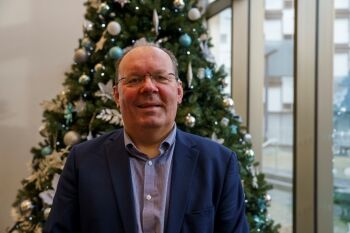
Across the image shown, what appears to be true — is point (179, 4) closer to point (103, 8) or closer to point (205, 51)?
point (205, 51)

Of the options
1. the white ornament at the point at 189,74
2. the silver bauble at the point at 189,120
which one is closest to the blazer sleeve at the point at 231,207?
the silver bauble at the point at 189,120

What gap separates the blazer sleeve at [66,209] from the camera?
3.79ft

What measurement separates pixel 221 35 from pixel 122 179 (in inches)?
133

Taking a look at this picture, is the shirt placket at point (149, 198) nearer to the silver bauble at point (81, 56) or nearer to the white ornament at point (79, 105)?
the white ornament at point (79, 105)

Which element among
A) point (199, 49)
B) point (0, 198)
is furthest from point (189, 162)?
point (0, 198)

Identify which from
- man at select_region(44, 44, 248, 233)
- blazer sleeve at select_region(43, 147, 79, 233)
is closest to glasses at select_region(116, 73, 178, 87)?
man at select_region(44, 44, 248, 233)

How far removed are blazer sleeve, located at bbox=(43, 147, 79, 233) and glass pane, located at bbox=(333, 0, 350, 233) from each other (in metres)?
1.72

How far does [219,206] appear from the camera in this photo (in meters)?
1.17

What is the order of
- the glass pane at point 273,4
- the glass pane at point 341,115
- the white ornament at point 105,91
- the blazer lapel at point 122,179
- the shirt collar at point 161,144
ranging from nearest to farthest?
the blazer lapel at point 122,179, the shirt collar at point 161,144, the white ornament at point 105,91, the glass pane at point 341,115, the glass pane at point 273,4

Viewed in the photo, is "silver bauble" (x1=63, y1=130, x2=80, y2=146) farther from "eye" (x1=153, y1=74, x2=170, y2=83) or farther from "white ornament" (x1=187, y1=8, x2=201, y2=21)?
"eye" (x1=153, y1=74, x2=170, y2=83)

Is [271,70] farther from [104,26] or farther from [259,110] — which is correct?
[104,26]

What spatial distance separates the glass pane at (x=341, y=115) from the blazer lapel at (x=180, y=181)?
4.74ft

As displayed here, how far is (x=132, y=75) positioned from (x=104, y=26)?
136cm

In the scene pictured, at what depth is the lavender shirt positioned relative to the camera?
1.13m
